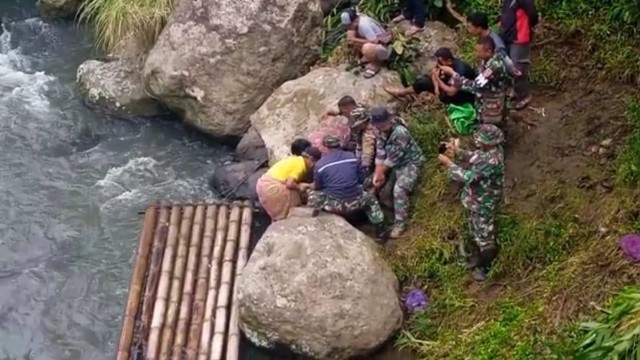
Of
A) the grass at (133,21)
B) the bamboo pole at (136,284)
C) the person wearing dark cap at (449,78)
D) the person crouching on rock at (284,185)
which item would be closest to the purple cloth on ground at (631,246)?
the person wearing dark cap at (449,78)

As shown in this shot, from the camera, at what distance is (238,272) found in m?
9.00

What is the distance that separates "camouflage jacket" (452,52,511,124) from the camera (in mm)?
8336

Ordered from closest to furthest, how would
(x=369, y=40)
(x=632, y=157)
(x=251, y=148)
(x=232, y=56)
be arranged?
(x=632, y=157) → (x=369, y=40) → (x=251, y=148) → (x=232, y=56)

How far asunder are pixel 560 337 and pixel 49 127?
7.35 metres

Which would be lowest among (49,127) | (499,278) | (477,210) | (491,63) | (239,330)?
(49,127)

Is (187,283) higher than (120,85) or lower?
higher

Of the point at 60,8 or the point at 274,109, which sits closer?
the point at 274,109

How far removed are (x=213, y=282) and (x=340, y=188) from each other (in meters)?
1.50

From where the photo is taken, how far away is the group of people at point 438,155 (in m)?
8.29

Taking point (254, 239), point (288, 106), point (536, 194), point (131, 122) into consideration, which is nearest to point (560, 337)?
point (536, 194)

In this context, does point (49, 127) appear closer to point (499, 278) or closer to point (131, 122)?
point (131, 122)

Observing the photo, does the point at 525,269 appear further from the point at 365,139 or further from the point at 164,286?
the point at 164,286


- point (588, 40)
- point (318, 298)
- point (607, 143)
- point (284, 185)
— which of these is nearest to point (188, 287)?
point (284, 185)

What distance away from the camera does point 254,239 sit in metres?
9.66
